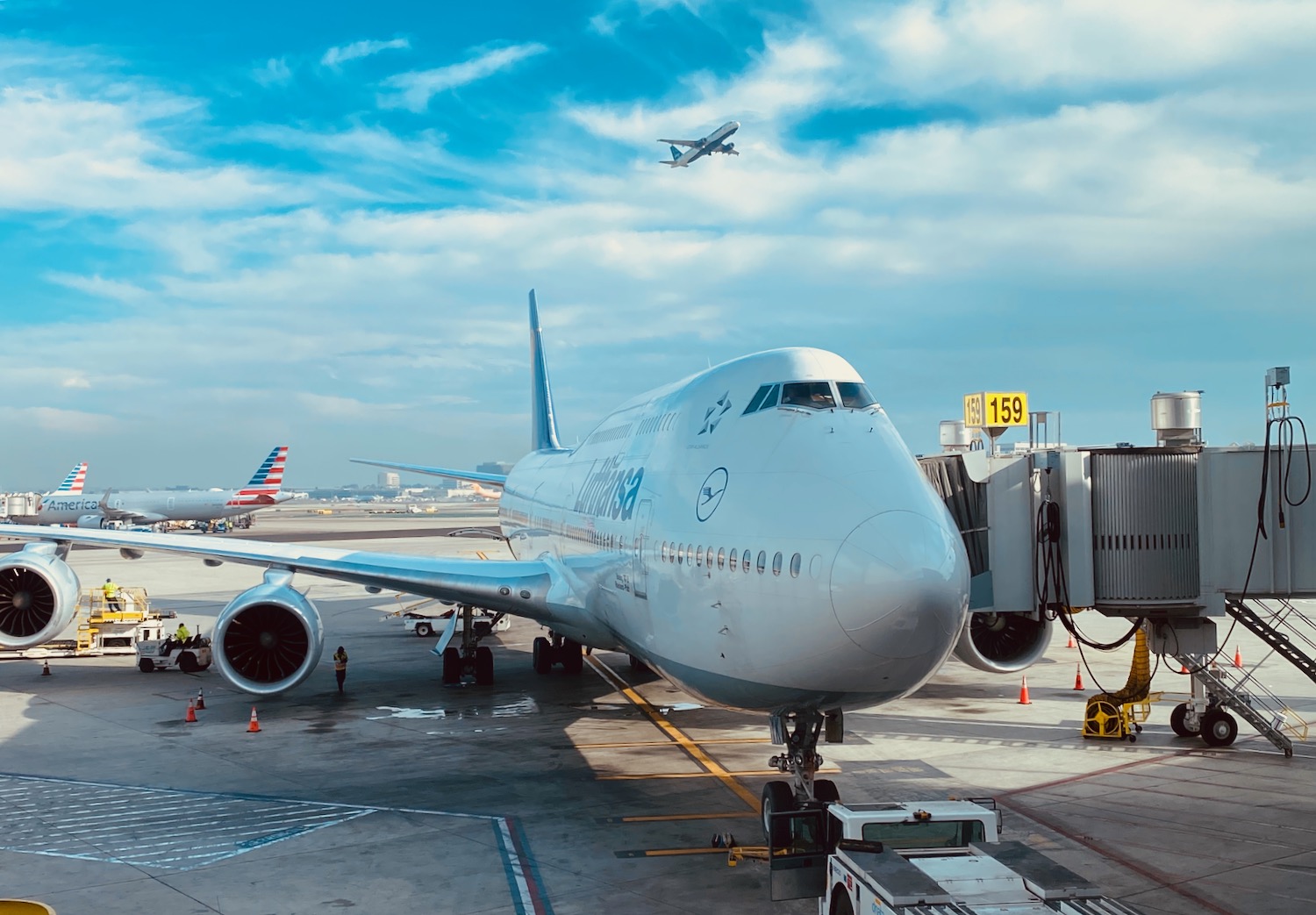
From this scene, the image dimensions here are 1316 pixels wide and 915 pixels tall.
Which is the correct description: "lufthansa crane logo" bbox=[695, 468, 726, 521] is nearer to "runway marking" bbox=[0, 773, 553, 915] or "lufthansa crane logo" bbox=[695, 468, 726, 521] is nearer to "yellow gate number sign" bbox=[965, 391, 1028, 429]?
"runway marking" bbox=[0, 773, 553, 915]

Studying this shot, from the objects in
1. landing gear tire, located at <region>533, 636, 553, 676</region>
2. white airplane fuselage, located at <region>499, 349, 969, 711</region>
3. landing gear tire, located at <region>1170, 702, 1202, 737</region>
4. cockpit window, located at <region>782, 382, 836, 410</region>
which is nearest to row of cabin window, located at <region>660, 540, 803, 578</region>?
white airplane fuselage, located at <region>499, 349, 969, 711</region>

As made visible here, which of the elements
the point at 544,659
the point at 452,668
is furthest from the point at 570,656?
the point at 452,668

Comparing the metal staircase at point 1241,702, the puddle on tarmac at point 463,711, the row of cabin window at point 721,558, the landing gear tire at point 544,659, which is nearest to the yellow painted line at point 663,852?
the row of cabin window at point 721,558

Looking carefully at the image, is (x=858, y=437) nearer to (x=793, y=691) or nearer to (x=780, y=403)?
(x=780, y=403)

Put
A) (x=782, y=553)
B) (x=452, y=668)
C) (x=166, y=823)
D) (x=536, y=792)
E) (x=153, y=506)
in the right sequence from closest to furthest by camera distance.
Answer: (x=782, y=553), (x=166, y=823), (x=536, y=792), (x=452, y=668), (x=153, y=506)

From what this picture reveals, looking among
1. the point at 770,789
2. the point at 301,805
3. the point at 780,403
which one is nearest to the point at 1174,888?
the point at 770,789

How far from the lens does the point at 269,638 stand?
2136 centimetres

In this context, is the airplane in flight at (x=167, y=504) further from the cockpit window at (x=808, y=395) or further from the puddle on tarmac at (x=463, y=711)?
the cockpit window at (x=808, y=395)

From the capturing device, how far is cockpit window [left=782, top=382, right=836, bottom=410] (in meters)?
11.8

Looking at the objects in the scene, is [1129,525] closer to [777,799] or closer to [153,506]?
[777,799]

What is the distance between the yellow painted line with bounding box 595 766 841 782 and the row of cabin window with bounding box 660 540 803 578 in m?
4.96

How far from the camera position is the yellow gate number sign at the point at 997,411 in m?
19.6

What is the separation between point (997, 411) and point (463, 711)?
39.4ft

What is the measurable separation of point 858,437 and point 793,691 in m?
2.69
